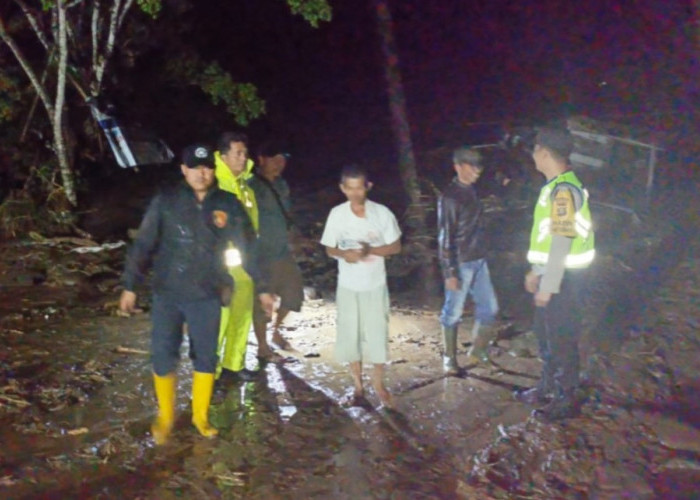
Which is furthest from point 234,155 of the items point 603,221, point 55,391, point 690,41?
point 690,41

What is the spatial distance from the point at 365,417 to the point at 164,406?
141cm

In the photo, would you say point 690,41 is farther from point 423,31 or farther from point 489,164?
point 489,164

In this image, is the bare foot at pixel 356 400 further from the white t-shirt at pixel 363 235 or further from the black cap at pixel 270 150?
the black cap at pixel 270 150

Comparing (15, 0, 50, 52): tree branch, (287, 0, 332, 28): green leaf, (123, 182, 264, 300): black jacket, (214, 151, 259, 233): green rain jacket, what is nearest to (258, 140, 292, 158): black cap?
(214, 151, 259, 233): green rain jacket

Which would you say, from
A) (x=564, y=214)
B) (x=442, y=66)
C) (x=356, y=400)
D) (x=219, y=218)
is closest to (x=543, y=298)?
(x=564, y=214)

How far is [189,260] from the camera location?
4793 mm

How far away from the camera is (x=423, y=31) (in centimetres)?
2525

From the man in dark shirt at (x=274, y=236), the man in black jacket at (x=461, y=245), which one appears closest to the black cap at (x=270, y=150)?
the man in dark shirt at (x=274, y=236)

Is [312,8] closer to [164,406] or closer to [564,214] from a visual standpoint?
[564,214]

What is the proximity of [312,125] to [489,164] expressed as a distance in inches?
367

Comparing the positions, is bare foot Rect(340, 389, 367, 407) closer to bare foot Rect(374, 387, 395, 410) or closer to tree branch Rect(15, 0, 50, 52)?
bare foot Rect(374, 387, 395, 410)

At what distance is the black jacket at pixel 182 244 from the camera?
4762 millimetres

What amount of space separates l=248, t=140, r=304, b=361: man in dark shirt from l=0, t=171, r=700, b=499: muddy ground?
0.46 metres

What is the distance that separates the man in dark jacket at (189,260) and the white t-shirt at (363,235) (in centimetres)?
69
